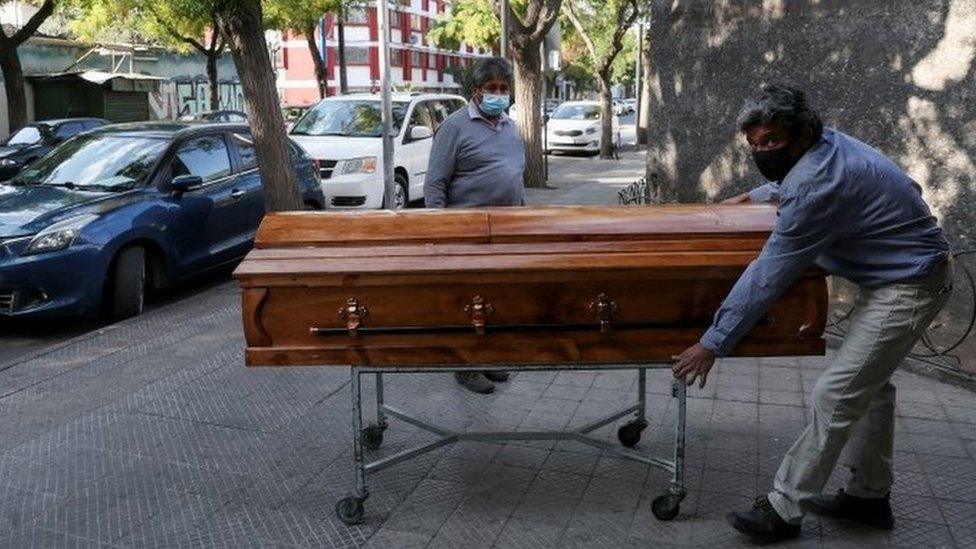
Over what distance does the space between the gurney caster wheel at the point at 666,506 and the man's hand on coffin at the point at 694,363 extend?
0.65 metres

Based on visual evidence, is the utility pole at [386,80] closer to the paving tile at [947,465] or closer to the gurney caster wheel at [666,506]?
the gurney caster wheel at [666,506]

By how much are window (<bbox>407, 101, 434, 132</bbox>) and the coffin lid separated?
10059mm

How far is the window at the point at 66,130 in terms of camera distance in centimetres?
1878

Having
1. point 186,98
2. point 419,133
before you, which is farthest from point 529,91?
point 186,98

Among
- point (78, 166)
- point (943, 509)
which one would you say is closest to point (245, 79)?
point (78, 166)

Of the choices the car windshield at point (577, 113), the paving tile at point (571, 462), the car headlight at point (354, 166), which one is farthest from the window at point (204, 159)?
the car windshield at point (577, 113)

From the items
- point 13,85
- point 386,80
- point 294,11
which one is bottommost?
point 386,80

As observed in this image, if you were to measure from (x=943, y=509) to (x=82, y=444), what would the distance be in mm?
3992

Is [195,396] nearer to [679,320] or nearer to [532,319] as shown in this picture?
[532,319]

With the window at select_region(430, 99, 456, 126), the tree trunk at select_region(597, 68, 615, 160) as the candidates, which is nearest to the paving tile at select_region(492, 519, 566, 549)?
the window at select_region(430, 99, 456, 126)

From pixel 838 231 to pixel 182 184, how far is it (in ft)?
20.6

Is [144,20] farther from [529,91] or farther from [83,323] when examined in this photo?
[83,323]

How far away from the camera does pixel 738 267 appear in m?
3.39

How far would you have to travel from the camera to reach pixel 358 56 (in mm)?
57594
